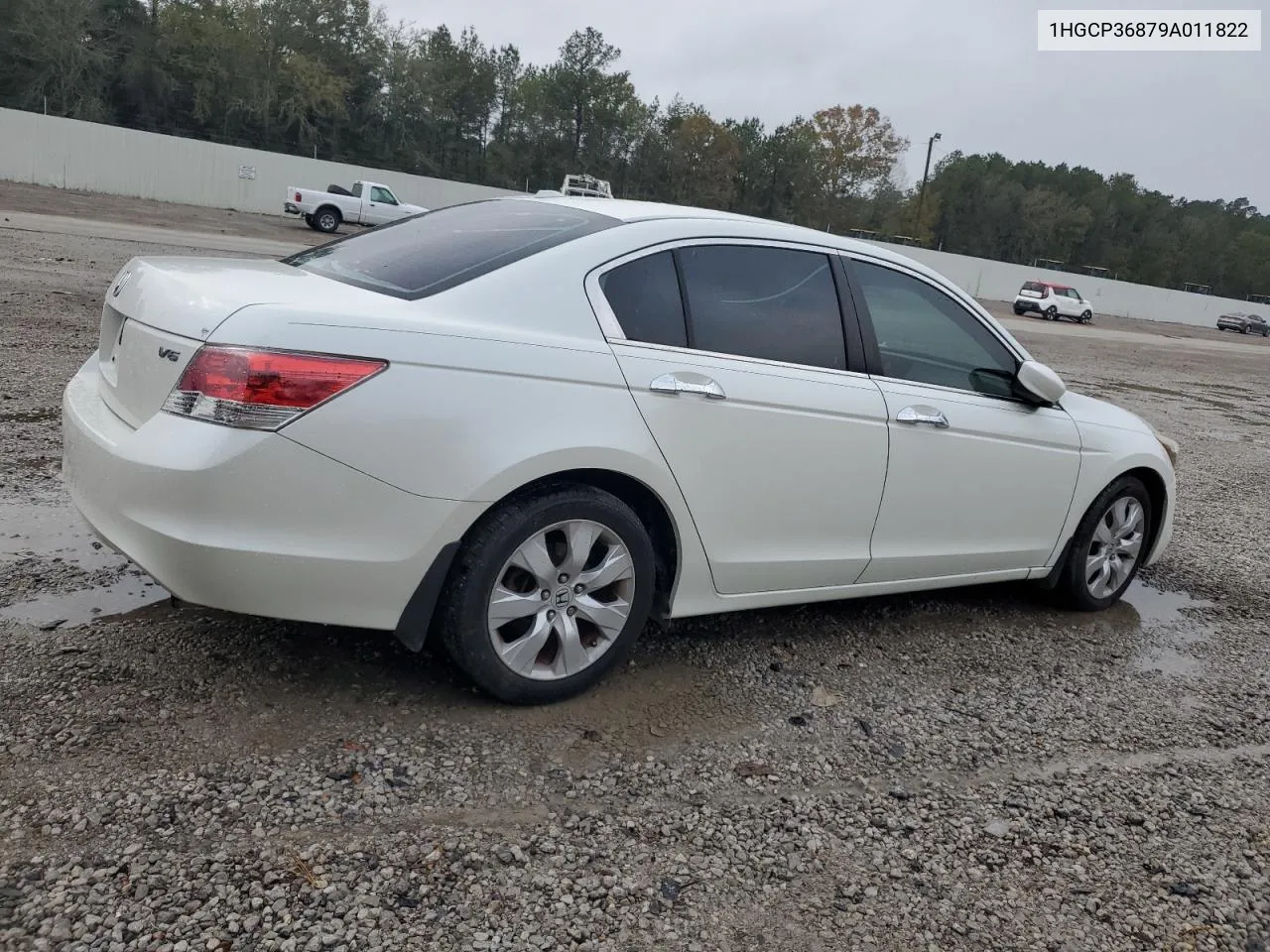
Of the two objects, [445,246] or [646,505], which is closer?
[646,505]

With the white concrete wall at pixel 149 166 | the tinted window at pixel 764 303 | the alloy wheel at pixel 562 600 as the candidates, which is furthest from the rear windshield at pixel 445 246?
the white concrete wall at pixel 149 166

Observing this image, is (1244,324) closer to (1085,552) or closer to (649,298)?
(1085,552)

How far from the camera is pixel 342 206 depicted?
33.1 m

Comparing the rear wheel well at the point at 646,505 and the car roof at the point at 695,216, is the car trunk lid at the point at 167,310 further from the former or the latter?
the car roof at the point at 695,216

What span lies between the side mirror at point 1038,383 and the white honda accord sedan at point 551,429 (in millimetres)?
16

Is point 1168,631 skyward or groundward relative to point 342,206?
groundward

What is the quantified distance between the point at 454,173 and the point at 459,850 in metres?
62.1

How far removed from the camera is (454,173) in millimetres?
60844

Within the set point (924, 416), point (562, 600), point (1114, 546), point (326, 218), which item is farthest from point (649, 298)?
point (326, 218)

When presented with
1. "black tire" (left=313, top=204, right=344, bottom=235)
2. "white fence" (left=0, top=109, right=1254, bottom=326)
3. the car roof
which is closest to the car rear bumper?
the car roof

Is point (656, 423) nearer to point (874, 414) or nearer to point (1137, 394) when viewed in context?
point (874, 414)

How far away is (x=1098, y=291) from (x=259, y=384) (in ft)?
207

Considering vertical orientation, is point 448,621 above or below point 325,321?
below

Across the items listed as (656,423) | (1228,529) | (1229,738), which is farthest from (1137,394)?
(656,423)
